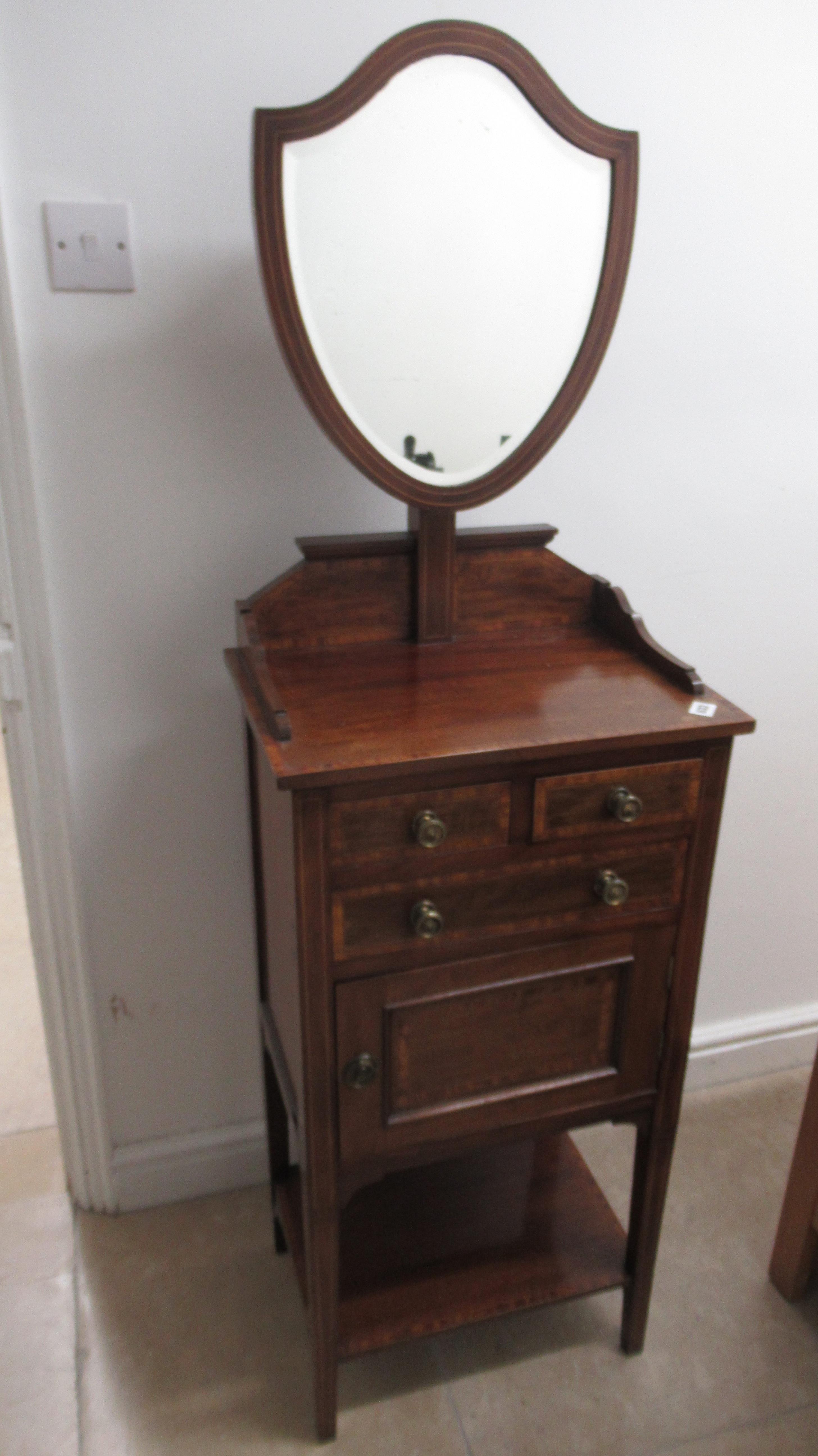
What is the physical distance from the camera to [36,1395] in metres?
1.35

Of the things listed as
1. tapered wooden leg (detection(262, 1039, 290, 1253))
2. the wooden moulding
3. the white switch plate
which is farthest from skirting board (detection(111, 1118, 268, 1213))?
the white switch plate

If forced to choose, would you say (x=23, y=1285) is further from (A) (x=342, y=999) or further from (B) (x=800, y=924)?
(B) (x=800, y=924)

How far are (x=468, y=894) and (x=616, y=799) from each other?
18 centimetres

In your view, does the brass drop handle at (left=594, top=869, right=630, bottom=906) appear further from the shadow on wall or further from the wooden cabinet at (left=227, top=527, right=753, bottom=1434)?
the shadow on wall

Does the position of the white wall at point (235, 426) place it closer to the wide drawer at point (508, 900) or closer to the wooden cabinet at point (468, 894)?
the wooden cabinet at point (468, 894)

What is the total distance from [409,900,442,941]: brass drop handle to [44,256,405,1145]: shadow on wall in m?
0.48

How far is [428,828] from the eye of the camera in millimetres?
1020

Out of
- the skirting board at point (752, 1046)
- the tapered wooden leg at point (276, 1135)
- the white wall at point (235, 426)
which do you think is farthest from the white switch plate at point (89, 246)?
the skirting board at point (752, 1046)

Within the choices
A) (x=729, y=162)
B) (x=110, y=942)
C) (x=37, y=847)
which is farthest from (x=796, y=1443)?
(x=729, y=162)

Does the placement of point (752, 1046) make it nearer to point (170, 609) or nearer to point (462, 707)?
point (462, 707)

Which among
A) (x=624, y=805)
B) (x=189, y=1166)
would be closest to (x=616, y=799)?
(x=624, y=805)

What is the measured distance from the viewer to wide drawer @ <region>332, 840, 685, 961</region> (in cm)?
106

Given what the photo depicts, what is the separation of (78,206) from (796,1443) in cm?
170

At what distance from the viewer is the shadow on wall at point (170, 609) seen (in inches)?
49.6
